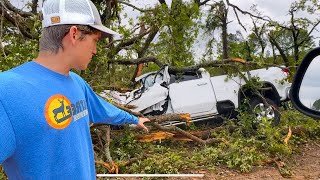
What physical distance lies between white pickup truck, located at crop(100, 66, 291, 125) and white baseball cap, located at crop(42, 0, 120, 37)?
6752mm

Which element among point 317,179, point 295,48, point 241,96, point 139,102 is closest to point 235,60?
point 241,96

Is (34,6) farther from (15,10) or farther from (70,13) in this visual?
(70,13)

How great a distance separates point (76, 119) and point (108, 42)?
568 centimetres

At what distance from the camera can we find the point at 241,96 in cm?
972

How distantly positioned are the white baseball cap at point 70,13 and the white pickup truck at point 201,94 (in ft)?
22.2

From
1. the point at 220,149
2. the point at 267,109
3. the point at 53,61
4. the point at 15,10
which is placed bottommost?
the point at 220,149

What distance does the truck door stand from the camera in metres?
9.43

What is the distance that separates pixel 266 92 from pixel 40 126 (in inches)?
341

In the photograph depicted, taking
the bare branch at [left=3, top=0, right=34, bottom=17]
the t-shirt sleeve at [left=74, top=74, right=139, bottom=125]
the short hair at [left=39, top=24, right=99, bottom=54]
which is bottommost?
the t-shirt sleeve at [left=74, top=74, right=139, bottom=125]

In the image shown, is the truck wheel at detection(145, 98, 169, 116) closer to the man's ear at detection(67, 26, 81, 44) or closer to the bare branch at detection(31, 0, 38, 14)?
the bare branch at detection(31, 0, 38, 14)

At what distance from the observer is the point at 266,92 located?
10094 mm

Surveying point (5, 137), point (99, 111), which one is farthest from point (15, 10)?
point (5, 137)

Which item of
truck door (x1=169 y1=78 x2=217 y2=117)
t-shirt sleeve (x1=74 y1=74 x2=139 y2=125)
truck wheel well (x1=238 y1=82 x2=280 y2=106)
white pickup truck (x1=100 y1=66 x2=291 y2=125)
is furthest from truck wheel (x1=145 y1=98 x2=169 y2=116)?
t-shirt sleeve (x1=74 y1=74 x2=139 y2=125)

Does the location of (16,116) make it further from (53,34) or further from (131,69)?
(131,69)
